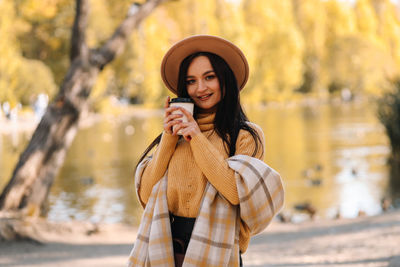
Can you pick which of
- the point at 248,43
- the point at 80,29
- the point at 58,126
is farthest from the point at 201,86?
the point at 248,43

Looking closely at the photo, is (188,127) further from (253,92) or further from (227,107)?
Answer: (253,92)

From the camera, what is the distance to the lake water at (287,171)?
8.41m

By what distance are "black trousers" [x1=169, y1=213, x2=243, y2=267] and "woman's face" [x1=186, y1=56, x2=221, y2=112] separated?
379 mm

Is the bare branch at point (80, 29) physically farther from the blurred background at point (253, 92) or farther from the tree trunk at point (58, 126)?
the blurred background at point (253, 92)

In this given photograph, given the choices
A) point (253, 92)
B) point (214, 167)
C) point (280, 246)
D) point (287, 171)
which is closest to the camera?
point (214, 167)

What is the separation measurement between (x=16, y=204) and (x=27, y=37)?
75.0ft

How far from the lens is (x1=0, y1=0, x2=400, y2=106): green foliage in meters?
25.2

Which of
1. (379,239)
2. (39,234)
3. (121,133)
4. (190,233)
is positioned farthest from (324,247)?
(121,133)

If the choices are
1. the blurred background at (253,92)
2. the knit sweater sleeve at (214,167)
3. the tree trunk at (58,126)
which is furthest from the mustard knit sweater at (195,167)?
the blurred background at (253,92)

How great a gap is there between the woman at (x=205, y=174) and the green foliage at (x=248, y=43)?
1718 cm

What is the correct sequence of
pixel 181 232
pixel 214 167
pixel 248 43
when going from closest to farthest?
pixel 214 167
pixel 181 232
pixel 248 43

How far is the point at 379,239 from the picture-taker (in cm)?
532

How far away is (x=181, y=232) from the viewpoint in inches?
74.8

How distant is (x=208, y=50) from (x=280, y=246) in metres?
3.98
